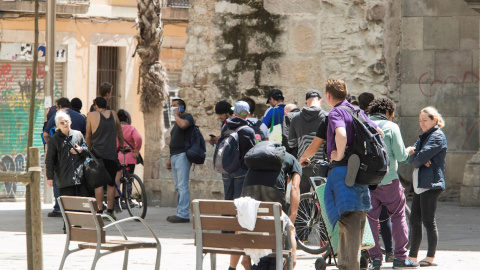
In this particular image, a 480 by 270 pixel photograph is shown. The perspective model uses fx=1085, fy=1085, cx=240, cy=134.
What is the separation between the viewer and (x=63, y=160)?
500 inches

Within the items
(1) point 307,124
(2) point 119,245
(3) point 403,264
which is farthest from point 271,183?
(1) point 307,124

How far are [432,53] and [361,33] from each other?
7.09 feet

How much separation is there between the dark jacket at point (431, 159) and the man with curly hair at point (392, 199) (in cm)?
15

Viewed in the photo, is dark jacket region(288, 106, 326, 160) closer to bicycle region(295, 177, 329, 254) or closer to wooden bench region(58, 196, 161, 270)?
bicycle region(295, 177, 329, 254)

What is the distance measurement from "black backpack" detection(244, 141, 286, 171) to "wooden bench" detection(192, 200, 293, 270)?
0.86 meters

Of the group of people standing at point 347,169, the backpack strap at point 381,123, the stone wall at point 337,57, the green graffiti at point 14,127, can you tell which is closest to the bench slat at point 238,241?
the group of people standing at point 347,169

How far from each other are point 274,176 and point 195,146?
215 inches

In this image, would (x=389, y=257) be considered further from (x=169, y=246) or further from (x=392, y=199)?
(x=169, y=246)

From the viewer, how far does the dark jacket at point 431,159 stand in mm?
9961

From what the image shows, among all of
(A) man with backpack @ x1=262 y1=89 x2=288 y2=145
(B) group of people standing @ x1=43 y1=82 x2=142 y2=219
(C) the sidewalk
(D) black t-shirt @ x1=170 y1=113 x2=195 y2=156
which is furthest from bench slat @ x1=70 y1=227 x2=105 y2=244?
(D) black t-shirt @ x1=170 y1=113 x2=195 y2=156

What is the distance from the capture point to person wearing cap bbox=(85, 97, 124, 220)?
1372 cm

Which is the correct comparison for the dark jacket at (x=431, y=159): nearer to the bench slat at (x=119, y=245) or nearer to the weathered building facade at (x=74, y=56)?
the bench slat at (x=119, y=245)

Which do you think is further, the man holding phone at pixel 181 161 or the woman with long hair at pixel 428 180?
the man holding phone at pixel 181 161

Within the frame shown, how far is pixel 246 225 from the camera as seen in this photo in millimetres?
7324
